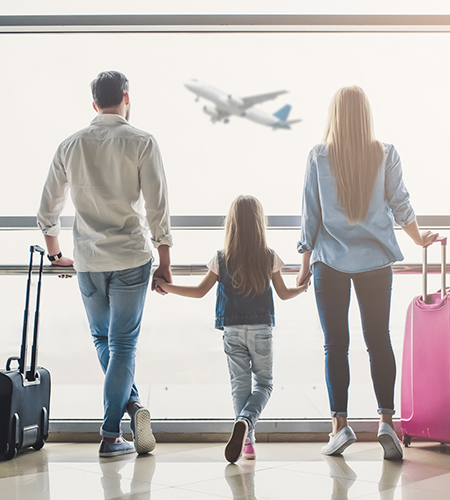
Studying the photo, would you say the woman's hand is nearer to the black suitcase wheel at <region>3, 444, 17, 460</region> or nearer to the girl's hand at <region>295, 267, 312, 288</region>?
the girl's hand at <region>295, 267, 312, 288</region>

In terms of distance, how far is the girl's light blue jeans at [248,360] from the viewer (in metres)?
1.83

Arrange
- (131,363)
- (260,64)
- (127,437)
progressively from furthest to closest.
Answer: (260,64)
(127,437)
(131,363)

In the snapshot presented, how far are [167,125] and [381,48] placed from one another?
1.17 metres

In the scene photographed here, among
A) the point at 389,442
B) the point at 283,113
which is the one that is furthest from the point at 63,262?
the point at 283,113

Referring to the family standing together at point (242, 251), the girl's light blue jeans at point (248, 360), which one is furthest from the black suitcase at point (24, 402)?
the girl's light blue jeans at point (248, 360)

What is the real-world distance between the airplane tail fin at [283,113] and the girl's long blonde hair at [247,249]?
83.7ft

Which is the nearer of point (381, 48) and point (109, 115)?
point (109, 115)

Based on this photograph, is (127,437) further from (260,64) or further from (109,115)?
(260,64)

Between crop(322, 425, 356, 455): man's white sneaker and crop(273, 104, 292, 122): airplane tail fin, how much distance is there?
2587 centimetres

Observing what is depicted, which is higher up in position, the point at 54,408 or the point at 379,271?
the point at 379,271

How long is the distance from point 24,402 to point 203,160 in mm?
1622

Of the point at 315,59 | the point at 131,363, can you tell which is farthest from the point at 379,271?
the point at 315,59

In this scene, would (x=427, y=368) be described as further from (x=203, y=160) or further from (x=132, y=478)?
(x=203, y=160)

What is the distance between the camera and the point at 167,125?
2.63 meters
